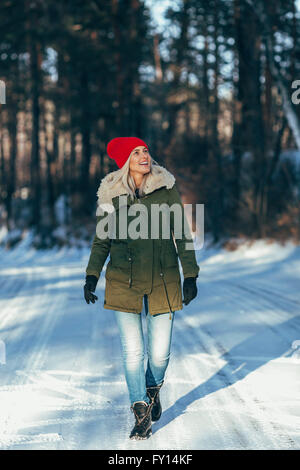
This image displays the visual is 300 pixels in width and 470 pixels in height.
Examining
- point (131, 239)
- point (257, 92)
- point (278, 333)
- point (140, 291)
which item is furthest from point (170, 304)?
point (257, 92)

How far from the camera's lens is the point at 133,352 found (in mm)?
4160

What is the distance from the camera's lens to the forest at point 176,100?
1883 centimetres

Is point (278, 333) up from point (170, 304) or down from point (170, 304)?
down

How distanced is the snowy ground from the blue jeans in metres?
0.36

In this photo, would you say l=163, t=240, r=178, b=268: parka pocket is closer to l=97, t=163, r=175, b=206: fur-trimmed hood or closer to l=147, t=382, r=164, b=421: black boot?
l=97, t=163, r=175, b=206: fur-trimmed hood

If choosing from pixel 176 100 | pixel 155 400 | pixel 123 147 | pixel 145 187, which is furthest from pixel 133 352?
pixel 176 100

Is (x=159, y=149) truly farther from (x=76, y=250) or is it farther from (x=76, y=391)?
(x=76, y=391)

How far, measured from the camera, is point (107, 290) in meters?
4.20

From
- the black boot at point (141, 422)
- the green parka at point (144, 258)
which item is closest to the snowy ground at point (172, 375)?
the black boot at point (141, 422)

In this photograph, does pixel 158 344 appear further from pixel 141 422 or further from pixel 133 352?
pixel 141 422

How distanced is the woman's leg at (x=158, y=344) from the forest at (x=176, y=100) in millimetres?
11113

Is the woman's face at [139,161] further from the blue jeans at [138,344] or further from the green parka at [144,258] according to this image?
the blue jeans at [138,344]

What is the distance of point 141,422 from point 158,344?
546mm

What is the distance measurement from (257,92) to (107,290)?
53.0ft
